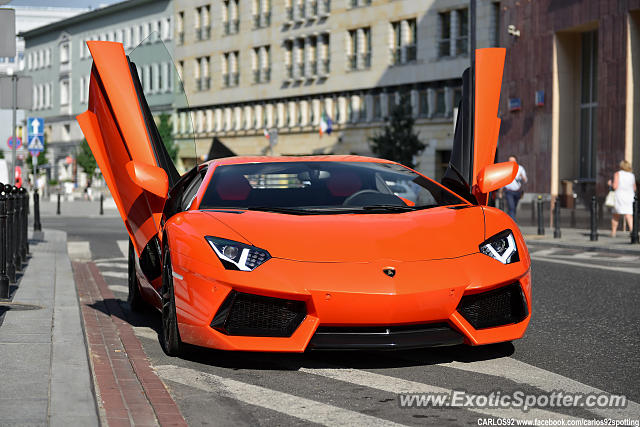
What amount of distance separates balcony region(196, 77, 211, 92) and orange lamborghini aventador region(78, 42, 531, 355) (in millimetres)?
70986

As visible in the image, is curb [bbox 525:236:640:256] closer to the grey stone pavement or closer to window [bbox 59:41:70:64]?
the grey stone pavement

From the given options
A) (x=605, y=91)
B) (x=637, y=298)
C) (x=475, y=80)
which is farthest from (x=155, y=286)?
(x=605, y=91)

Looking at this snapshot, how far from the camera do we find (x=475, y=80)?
944cm

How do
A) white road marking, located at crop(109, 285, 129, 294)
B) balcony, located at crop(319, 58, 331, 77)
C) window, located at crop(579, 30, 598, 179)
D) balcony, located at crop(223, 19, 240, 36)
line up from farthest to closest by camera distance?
balcony, located at crop(223, 19, 240, 36) → balcony, located at crop(319, 58, 331, 77) → window, located at crop(579, 30, 598, 179) → white road marking, located at crop(109, 285, 129, 294)

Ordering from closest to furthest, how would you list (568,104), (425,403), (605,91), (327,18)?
(425,403)
(605,91)
(568,104)
(327,18)

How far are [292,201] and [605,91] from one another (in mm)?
22107

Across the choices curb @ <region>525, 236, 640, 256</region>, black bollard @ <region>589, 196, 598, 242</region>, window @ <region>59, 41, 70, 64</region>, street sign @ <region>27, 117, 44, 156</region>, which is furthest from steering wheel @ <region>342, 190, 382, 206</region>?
window @ <region>59, 41, 70, 64</region>

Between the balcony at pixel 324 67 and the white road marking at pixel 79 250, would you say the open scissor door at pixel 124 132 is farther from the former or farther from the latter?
the balcony at pixel 324 67

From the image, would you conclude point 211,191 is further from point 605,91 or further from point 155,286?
point 605,91

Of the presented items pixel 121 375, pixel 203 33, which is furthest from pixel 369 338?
pixel 203 33

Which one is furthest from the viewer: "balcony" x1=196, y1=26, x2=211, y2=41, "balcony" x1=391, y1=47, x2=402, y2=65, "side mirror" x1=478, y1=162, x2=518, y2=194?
"balcony" x1=196, y1=26, x2=211, y2=41

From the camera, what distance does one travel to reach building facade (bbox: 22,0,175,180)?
8812 centimetres

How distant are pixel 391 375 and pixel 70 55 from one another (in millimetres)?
99474

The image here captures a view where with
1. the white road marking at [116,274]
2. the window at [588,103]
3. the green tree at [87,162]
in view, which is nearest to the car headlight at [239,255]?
the white road marking at [116,274]
